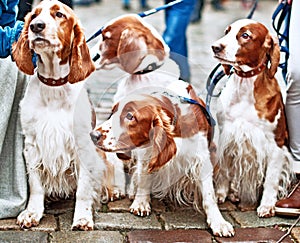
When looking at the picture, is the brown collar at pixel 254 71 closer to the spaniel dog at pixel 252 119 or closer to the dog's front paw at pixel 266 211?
the spaniel dog at pixel 252 119

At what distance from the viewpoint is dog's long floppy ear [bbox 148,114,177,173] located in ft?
12.5

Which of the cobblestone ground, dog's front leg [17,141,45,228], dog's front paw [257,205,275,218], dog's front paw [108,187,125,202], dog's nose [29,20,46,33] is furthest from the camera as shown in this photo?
dog's front paw [108,187,125,202]

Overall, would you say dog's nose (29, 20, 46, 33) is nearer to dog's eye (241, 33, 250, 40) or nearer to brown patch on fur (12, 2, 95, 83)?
brown patch on fur (12, 2, 95, 83)

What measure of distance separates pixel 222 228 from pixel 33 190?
1.15m

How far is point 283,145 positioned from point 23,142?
1.62 m

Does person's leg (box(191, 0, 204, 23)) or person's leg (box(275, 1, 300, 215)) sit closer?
person's leg (box(275, 1, 300, 215))

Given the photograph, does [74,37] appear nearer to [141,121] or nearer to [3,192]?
[141,121]

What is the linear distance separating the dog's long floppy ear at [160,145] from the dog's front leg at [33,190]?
0.72 meters

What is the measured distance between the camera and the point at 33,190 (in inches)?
162

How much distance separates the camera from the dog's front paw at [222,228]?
156 inches

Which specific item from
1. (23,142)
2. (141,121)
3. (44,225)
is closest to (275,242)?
(141,121)

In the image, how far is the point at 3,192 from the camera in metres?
4.19

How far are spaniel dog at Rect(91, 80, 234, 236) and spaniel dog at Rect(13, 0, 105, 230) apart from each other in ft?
0.85

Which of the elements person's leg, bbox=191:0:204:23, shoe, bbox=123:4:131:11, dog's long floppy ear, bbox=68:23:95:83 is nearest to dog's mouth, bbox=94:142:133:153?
dog's long floppy ear, bbox=68:23:95:83
